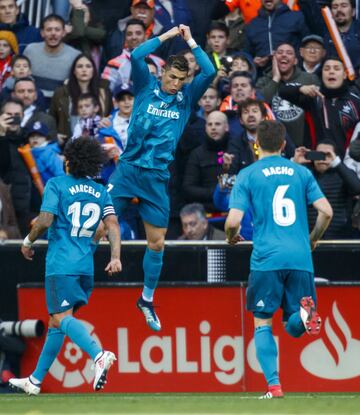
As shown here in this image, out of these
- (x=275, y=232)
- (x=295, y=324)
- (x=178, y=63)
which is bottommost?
(x=295, y=324)

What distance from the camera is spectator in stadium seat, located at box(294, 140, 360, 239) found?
15.6 metres

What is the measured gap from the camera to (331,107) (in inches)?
647

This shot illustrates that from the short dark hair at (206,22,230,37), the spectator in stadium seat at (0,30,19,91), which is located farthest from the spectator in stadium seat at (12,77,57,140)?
the short dark hair at (206,22,230,37)

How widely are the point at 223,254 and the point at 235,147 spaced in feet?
4.94

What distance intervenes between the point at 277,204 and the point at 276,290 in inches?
27.8

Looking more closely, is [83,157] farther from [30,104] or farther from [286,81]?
[286,81]

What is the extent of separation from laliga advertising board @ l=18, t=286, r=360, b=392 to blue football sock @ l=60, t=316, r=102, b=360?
8.09 feet

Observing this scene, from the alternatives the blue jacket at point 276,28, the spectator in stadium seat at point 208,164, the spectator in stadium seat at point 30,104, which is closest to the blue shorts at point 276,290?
the spectator in stadium seat at point 208,164

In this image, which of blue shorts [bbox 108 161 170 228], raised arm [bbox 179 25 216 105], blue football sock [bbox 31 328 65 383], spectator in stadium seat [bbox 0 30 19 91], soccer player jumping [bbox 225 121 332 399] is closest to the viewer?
soccer player jumping [bbox 225 121 332 399]

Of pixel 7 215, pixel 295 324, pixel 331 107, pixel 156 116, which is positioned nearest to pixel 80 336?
pixel 295 324

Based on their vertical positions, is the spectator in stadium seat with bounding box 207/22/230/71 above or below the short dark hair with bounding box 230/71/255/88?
above

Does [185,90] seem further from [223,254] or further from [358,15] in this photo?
[358,15]

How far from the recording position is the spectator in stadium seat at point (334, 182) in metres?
15.6

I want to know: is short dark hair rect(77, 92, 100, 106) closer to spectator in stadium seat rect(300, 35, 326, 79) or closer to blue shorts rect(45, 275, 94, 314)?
spectator in stadium seat rect(300, 35, 326, 79)
